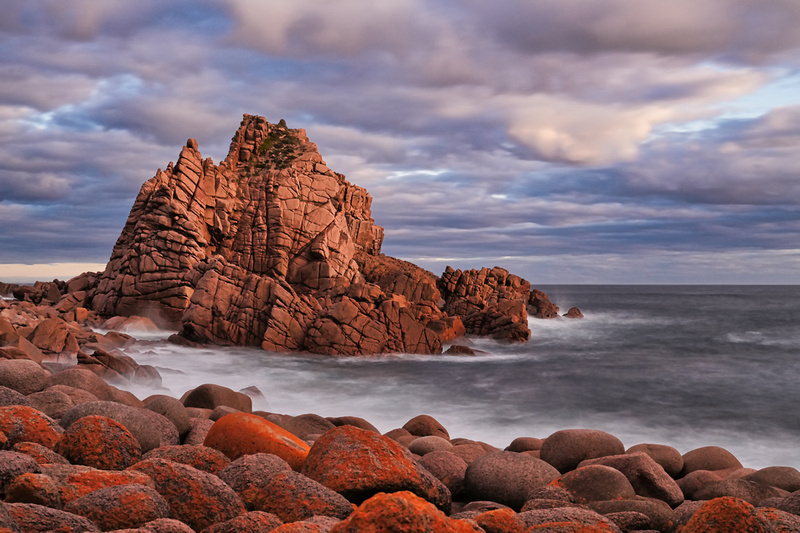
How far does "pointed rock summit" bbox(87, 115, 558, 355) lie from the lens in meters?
29.5

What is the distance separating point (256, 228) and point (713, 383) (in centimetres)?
3265

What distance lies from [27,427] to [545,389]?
2136cm

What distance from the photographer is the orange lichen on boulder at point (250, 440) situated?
646 centimetres

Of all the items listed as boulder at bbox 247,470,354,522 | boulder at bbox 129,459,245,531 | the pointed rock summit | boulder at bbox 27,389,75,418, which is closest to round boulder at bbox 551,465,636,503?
boulder at bbox 247,470,354,522

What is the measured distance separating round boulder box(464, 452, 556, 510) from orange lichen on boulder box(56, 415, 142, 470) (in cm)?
382

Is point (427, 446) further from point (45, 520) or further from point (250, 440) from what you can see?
point (45, 520)

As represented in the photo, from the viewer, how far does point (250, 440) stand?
6.62m

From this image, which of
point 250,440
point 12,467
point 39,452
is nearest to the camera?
point 12,467

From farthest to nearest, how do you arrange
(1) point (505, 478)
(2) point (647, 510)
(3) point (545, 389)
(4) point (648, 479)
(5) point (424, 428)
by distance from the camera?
(3) point (545, 389) → (5) point (424, 428) → (4) point (648, 479) → (1) point (505, 478) → (2) point (647, 510)

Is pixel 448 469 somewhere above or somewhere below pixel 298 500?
below

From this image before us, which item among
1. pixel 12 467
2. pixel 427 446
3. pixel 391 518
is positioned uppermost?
pixel 391 518

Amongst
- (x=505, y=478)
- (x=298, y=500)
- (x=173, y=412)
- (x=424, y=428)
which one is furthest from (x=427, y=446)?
(x=298, y=500)

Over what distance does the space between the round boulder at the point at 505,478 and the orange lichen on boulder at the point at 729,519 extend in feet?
9.50

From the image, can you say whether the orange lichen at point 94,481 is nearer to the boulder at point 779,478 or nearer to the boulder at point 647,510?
→ the boulder at point 647,510
